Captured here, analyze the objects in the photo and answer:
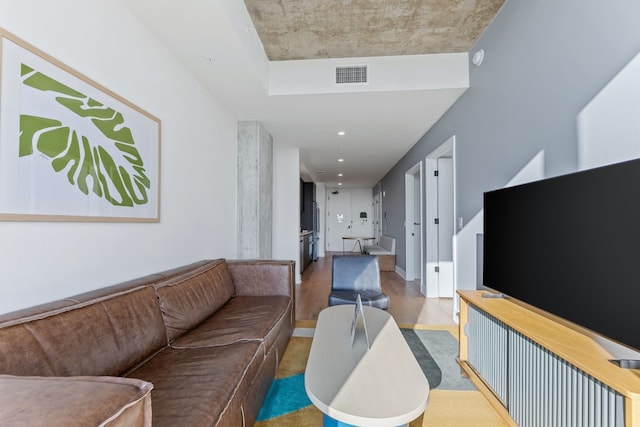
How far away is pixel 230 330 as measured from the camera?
1728mm

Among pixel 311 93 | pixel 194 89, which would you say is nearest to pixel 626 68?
pixel 311 93

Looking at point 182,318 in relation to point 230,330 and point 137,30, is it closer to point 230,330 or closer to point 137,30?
point 230,330

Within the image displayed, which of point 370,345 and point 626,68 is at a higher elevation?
point 626,68

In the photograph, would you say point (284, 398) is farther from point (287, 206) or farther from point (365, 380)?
point (287, 206)

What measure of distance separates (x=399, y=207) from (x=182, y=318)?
5.26 m

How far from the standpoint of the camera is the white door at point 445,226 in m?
4.18

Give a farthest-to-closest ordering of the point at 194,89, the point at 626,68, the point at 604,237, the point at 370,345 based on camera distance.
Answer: the point at 194,89 → the point at 370,345 → the point at 626,68 → the point at 604,237

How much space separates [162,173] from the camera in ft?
7.21

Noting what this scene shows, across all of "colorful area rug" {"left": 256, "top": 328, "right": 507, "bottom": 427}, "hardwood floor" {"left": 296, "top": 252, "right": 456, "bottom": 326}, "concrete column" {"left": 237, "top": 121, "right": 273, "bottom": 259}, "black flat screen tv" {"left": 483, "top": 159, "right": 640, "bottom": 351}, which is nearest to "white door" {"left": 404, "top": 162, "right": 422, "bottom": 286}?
"hardwood floor" {"left": 296, "top": 252, "right": 456, "bottom": 326}

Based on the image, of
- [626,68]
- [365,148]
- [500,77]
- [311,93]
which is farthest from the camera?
[365,148]

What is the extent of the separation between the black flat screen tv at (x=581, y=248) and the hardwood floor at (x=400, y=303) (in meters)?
1.70

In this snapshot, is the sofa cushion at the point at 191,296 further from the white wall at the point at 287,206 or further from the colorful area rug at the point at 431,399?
the white wall at the point at 287,206

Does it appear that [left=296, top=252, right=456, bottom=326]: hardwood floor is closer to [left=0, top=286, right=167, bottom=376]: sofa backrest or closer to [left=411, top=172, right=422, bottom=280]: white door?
[left=411, top=172, right=422, bottom=280]: white door

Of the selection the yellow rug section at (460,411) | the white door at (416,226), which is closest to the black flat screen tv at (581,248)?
the yellow rug section at (460,411)
